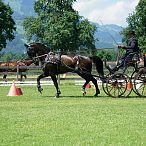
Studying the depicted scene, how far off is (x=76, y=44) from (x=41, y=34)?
616 centimetres

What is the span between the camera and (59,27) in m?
74.0

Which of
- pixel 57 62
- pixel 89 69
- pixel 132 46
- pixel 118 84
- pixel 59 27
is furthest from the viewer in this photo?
pixel 59 27

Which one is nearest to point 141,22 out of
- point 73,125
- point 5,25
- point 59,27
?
point 59,27

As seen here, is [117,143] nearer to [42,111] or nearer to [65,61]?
[42,111]

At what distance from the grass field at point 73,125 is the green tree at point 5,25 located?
61.1m

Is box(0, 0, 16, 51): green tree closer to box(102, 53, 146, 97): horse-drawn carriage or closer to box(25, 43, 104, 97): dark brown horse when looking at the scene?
box(25, 43, 104, 97): dark brown horse

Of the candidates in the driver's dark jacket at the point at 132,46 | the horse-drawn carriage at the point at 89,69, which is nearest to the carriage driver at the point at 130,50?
the driver's dark jacket at the point at 132,46

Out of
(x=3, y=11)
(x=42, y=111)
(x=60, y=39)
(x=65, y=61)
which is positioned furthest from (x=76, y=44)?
(x=42, y=111)

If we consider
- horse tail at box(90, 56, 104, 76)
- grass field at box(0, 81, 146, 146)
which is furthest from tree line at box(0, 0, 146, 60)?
grass field at box(0, 81, 146, 146)

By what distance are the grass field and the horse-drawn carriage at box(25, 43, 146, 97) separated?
392cm

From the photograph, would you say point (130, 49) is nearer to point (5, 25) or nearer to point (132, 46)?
point (132, 46)

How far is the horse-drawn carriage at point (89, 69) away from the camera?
1778cm

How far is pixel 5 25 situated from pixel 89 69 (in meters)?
57.0

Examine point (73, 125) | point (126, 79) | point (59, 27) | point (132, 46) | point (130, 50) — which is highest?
point (59, 27)
